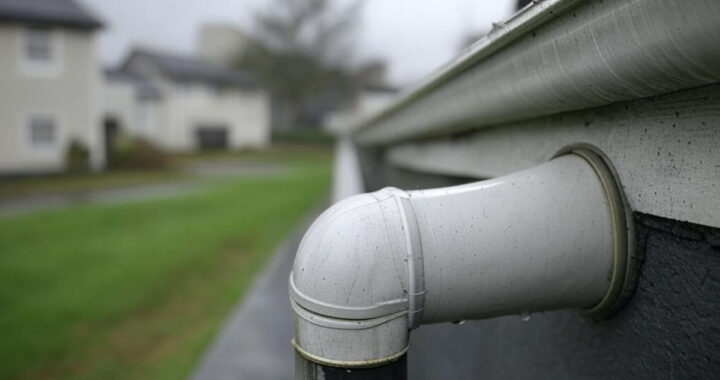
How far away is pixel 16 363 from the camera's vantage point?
4.25 meters

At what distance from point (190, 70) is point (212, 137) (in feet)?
14.8

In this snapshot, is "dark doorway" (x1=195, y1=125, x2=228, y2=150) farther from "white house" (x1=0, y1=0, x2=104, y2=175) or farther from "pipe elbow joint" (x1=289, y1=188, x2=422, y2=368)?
"pipe elbow joint" (x1=289, y1=188, x2=422, y2=368)

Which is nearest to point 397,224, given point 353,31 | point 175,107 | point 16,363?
point 16,363

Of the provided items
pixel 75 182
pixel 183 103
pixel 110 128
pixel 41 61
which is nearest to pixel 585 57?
pixel 75 182

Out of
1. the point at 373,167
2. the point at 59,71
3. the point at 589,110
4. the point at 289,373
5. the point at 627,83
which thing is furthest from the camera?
the point at 59,71

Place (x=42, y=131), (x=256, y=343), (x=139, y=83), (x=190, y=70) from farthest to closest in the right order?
1. (x=190, y=70)
2. (x=139, y=83)
3. (x=42, y=131)
4. (x=256, y=343)

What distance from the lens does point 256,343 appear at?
4125 mm

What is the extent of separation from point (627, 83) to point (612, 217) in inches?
10.2

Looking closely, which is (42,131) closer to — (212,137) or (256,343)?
(212,137)

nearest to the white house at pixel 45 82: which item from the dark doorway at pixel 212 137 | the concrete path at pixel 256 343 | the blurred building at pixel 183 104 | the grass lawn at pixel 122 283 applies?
the blurred building at pixel 183 104

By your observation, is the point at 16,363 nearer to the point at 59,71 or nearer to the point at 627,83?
the point at 627,83

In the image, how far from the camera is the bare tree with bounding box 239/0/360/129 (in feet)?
148

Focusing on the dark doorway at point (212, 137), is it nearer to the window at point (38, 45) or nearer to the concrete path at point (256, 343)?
the window at point (38, 45)

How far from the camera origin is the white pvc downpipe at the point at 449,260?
34.4 inches
